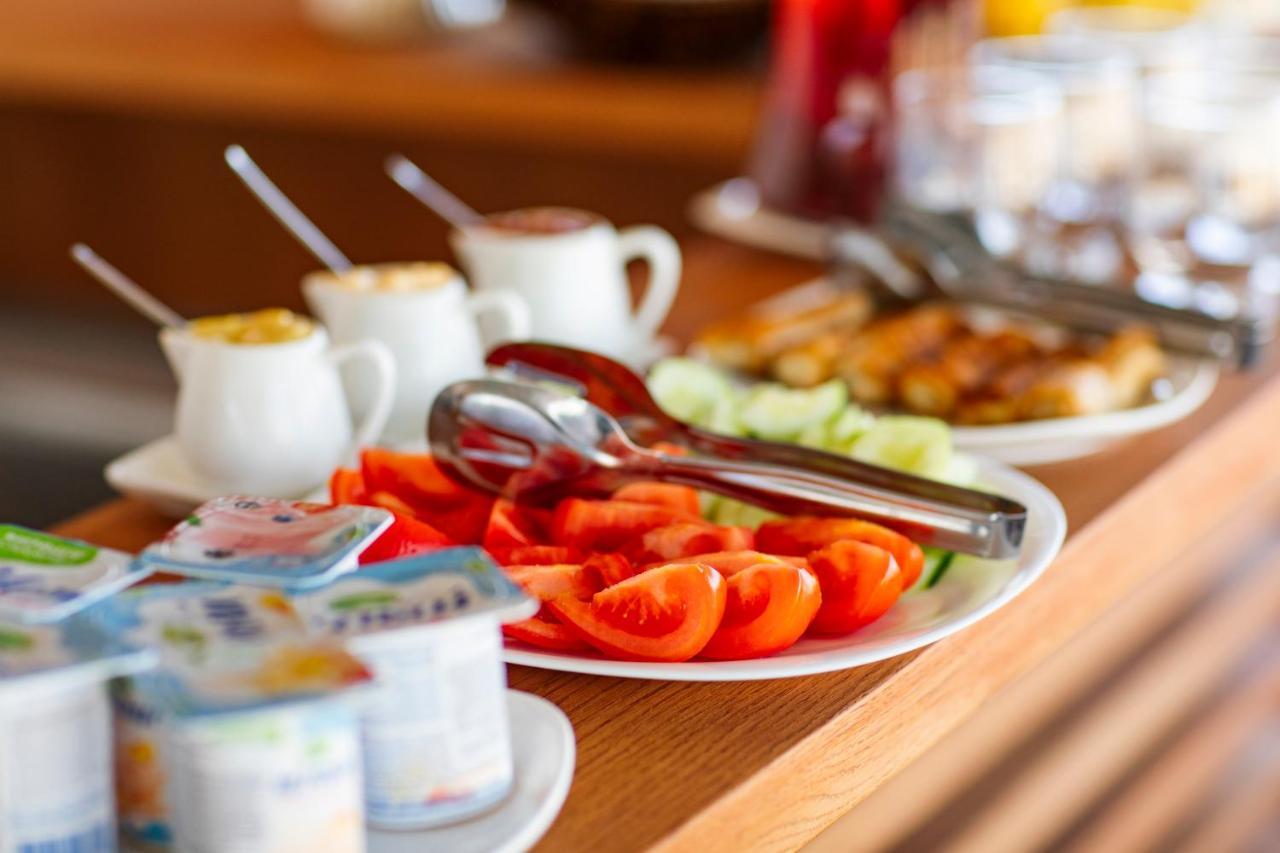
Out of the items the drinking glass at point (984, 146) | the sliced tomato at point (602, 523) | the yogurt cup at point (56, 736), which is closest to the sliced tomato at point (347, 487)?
the sliced tomato at point (602, 523)

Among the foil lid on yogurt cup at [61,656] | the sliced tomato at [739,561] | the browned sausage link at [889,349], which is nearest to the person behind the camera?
the foil lid on yogurt cup at [61,656]

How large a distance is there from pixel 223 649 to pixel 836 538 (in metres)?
0.34

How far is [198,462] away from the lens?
3.06ft

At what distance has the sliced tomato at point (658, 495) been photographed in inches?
33.0

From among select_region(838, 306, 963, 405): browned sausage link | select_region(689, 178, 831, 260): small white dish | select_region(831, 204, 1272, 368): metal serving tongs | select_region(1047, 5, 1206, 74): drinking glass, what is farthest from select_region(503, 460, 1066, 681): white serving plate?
select_region(1047, 5, 1206, 74): drinking glass

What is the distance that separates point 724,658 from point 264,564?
0.23 meters

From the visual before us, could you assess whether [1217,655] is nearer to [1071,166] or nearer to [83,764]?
[1071,166]

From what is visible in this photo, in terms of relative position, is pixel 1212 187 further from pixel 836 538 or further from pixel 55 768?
pixel 55 768

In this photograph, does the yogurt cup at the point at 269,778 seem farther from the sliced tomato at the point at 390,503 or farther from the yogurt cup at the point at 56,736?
the sliced tomato at the point at 390,503

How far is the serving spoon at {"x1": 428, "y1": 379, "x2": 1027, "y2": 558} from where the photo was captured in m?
0.79

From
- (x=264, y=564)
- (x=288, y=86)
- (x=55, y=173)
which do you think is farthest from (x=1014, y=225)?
(x=55, y=173)

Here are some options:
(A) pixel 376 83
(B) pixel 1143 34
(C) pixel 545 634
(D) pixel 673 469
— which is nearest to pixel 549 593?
(C) pixel 545 634

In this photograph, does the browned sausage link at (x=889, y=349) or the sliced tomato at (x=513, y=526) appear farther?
the browned sausage link at (x=889, y=349)

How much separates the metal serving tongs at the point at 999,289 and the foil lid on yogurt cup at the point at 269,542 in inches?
28.2
